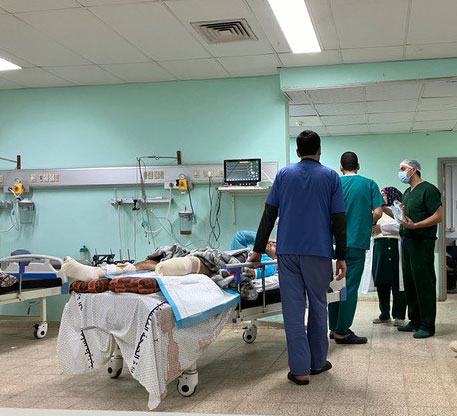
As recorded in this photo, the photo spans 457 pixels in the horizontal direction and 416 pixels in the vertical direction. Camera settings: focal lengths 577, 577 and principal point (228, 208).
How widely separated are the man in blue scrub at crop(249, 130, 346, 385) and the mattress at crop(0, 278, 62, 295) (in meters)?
2.35

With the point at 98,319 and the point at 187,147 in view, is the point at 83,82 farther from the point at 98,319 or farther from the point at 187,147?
the point at 98,319

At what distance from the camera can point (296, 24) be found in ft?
14.4

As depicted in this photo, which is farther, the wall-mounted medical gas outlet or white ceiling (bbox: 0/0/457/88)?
the wall-mounted medical gas outlet

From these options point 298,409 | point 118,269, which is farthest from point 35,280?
point 298,409

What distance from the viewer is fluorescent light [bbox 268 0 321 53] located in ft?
13.1

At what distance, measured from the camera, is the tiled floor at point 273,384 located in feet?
9.87

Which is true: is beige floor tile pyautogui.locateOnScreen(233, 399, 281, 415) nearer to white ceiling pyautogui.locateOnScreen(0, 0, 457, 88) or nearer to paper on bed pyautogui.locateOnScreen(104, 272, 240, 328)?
paper on bed pyautogui.locateOnScreen(104, 272, 240, 328)

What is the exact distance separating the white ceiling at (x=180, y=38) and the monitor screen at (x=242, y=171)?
2.96 feet

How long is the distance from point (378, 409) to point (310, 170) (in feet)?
4.60

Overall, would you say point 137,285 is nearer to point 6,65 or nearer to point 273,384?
point 273,384

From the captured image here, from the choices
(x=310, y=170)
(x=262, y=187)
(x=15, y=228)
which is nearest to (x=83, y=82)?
(x=15, y=228)

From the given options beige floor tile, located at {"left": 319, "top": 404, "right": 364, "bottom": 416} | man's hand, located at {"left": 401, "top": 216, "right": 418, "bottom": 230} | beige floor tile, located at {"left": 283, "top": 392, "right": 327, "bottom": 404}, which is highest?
man's hand, located at {"left": 401, "top": 216, "right": 418, "bottom": 230}

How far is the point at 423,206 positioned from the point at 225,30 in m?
2.15

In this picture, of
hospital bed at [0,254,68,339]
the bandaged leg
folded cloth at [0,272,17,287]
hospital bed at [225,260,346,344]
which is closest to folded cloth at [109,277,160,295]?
the bandaged leg
